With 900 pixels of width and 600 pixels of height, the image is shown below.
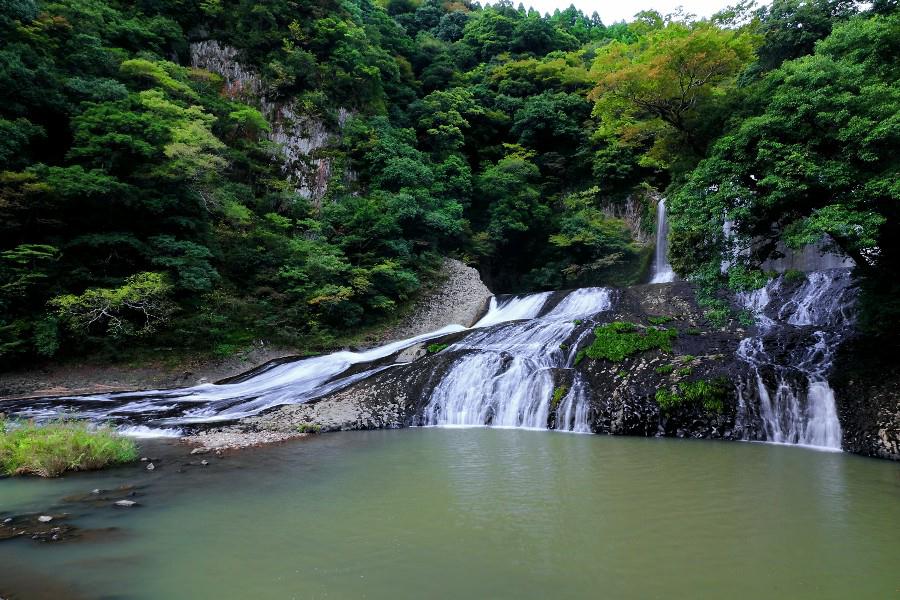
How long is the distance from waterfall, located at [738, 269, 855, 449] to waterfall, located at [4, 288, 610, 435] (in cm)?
361

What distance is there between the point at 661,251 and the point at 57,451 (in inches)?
924

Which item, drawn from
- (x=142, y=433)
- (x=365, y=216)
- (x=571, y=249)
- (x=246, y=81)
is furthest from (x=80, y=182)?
(x=571, y=249)

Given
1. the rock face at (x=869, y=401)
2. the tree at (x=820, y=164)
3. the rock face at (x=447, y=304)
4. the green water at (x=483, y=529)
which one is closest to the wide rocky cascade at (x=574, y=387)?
the rock face at (x=869, y=401)

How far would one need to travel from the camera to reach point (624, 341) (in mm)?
12625

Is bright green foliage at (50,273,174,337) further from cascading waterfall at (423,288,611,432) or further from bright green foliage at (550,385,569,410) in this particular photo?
bright green foliage at (550,385,569,410)

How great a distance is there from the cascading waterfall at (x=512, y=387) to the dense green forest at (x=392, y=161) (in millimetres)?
3834

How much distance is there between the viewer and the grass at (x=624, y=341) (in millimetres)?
12250

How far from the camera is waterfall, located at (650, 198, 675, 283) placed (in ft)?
76.1

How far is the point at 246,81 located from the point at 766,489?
2754 centimetres

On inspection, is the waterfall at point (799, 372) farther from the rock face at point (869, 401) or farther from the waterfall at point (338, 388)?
the waterfall at point (338, 388)

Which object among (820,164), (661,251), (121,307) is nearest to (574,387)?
(820,164)

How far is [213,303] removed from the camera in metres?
18.1

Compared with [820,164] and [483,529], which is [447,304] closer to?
[820,164]

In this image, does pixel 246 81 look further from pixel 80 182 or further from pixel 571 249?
Result: pixel 571 249
